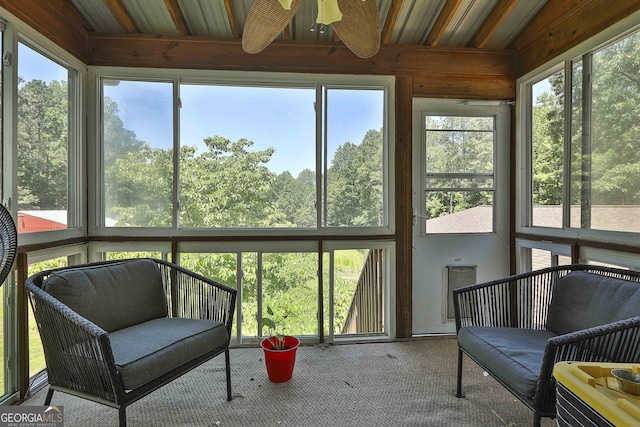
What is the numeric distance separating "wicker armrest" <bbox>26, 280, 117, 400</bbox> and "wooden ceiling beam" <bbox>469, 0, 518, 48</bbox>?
3.34 meters

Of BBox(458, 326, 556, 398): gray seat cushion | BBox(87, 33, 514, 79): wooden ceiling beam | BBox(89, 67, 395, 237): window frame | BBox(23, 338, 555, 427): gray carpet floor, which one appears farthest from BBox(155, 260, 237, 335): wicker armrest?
BBox(87, 33, 514, 79): wooden ceiling beam

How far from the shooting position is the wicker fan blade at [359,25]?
1564 millimetres

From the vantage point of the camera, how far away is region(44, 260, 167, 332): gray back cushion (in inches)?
72.4

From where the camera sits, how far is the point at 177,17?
2.61m

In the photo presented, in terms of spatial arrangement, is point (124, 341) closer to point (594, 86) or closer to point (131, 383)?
point (131, 383)

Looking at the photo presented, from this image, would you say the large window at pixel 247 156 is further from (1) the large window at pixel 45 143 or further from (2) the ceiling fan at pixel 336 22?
(2) the ceiling fan at pixel 336 22

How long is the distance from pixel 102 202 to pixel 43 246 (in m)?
0.67

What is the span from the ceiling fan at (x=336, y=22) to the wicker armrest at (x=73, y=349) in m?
1.56

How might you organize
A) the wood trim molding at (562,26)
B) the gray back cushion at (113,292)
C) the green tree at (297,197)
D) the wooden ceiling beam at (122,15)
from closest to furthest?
1. the gray back cushion at (113,292)
2. the wood trim molding at (562,26)
3. the wooden ceiling beam at (122,15)
4. the green tree at (297,197)

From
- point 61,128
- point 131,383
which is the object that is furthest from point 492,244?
point 61,128

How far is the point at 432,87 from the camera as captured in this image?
309cm

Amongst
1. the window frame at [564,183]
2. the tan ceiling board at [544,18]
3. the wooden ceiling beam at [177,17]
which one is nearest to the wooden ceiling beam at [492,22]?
the tan ceiling board at [544,18]

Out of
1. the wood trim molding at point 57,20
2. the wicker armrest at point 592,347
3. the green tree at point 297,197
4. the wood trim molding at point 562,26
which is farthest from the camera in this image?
the green tree at point 297,197

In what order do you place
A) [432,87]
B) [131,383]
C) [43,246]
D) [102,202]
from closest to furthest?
[131,383], [43,246], [102,202], [432,87]
